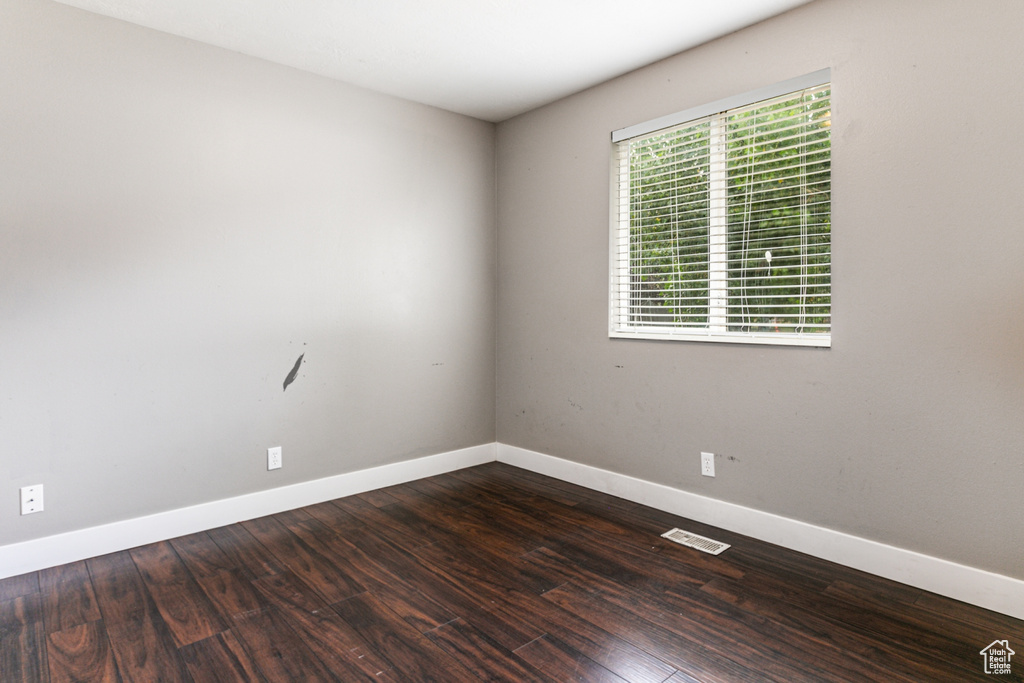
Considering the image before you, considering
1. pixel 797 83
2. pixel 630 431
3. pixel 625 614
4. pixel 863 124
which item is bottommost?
pixel 625 614

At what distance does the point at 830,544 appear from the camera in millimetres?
2414

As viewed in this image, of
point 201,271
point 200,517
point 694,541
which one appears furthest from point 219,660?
point 694,541

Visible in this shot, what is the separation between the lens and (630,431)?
323cm

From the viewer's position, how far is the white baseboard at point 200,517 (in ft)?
7.75

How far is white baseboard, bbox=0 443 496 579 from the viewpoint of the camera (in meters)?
2.36

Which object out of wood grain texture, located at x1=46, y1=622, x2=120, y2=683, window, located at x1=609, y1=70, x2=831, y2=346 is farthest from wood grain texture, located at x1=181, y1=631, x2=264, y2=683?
window, located at x1=609, y1=70, x2=831, y2=346

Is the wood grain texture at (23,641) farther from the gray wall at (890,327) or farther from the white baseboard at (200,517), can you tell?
the gray wall at (890,327)

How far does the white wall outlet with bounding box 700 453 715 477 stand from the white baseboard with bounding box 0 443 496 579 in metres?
1.68

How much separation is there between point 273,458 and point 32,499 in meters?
1.00

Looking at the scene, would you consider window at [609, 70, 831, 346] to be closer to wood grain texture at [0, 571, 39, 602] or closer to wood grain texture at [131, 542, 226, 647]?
wood grain texture at [131, 542, 226, 647]

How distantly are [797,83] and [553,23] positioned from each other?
1.13 metres

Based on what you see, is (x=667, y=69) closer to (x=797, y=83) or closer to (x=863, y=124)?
(x=797, y=83)

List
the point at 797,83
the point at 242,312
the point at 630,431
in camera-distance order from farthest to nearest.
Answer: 1. the point at 630,431
2. the point at 242,312
3. the point at 797,83

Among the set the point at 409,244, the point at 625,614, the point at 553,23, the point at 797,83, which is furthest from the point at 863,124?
the point at 409,244
